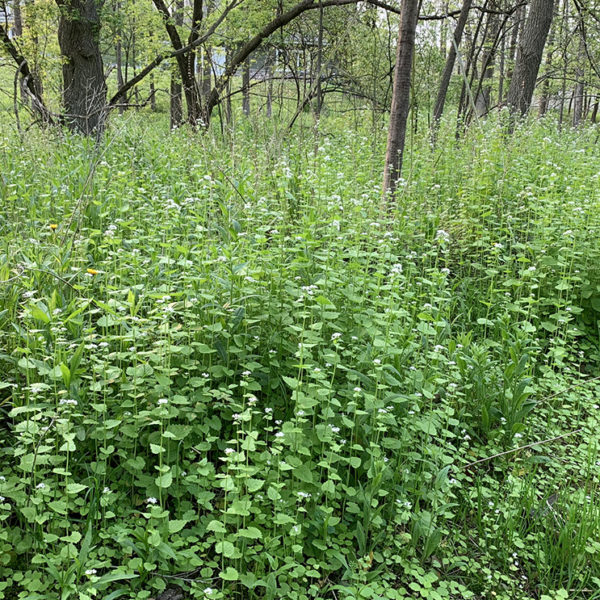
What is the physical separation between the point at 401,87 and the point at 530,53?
19.5 ft

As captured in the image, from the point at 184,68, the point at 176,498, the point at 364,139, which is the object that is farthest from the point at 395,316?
the point at 184,68

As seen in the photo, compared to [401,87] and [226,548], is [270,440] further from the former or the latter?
[401,87]

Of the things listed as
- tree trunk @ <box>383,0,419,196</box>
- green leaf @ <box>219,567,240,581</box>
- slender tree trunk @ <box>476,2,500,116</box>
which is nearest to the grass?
green leaf @ <box>219,567,240,581</box>

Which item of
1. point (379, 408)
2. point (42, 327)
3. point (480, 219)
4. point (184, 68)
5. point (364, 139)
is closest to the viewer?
point (379, 408)

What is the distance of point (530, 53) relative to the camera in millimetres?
9727

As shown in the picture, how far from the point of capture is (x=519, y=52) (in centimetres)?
1004

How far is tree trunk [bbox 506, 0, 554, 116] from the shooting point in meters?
9.44

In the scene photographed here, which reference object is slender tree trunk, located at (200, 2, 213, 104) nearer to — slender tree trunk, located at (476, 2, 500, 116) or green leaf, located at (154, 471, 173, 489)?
slender tree trunk, located at (476, 2, 500, 116)

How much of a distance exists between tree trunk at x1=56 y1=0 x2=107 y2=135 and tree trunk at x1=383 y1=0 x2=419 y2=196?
228 inches

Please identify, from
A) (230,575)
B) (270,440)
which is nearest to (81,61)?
(270,440)

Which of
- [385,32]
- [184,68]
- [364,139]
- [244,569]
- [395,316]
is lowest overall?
[244,569]

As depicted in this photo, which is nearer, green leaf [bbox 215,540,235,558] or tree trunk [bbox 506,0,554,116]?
green leaf [bbox 215,540,235,558]

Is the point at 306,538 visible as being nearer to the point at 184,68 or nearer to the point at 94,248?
the point at 94,248

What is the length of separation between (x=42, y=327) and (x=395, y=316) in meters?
2.08
